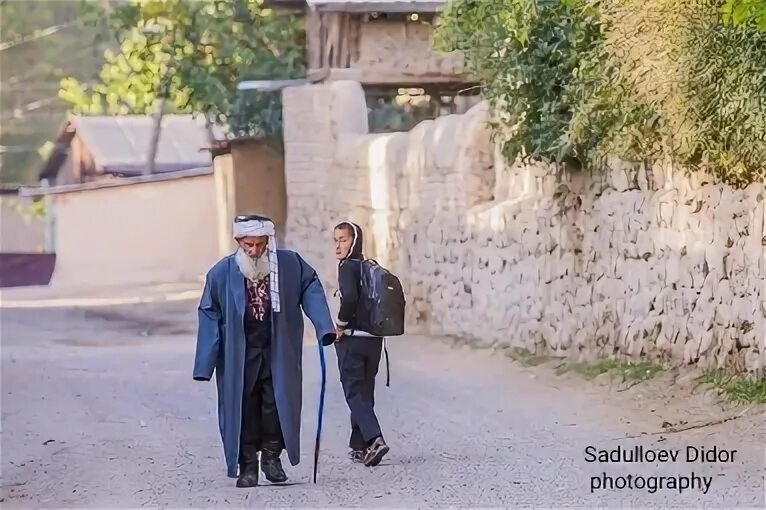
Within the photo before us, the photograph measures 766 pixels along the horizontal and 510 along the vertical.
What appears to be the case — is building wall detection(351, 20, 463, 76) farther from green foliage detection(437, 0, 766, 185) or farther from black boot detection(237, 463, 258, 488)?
black boot detection(237, 463, 258, 488)

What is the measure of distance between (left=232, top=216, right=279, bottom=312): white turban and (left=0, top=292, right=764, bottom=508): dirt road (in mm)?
966

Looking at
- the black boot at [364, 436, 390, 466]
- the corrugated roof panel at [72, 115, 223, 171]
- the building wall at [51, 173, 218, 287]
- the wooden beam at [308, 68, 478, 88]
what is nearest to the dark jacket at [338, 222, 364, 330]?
the black boot at [364, 436, 390, 466]

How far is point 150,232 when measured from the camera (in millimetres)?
26344

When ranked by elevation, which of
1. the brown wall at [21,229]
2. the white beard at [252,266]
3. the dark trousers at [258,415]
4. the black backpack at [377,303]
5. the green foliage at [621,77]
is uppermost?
the green foliage at [621,77]

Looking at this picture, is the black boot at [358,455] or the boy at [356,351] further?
the black boot at [358,455]

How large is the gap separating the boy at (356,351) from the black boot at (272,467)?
0.61 meters

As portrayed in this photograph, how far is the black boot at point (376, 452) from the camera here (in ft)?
25.0

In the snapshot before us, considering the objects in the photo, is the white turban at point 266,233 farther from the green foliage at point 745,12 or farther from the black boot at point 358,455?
the green foliage at point 745,12

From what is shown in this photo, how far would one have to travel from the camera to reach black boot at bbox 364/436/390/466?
762 centimetres

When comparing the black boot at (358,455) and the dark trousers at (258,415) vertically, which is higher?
the dark trousers at (258,415)

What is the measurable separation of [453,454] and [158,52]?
15950 mm

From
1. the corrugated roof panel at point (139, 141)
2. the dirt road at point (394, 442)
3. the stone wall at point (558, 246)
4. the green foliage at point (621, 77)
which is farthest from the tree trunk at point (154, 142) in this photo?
the green foliage at point (621, 77)

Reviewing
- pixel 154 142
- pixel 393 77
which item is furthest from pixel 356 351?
pixel 154 142

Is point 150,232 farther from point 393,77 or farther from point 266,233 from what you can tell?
point 266,233
